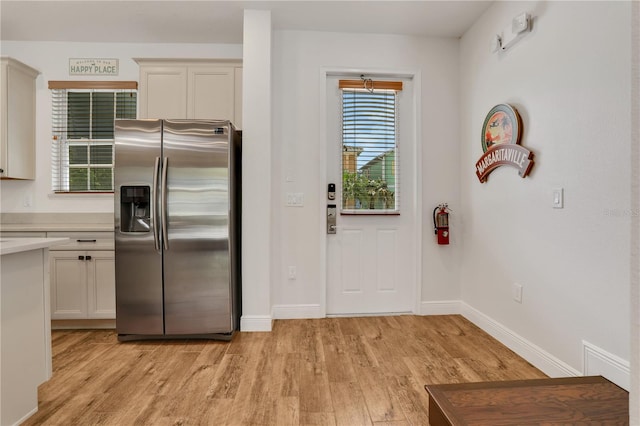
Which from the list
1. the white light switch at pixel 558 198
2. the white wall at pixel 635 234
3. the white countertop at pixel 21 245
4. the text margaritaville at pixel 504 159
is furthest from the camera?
the text margaritaville at pixel 504 159

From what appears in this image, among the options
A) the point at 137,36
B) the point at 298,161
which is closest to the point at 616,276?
the point at 298,161

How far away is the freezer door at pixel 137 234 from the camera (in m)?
2.59

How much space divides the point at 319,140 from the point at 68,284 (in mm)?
2581

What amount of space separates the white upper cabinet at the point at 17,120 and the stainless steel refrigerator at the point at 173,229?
150 centimetres

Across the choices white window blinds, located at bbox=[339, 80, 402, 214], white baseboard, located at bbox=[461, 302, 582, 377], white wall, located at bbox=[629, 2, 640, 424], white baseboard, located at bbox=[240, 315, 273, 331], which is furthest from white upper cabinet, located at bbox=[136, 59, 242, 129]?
white wall, located at bbox=[629, 2, 640, 424]

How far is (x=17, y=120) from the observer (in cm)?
325

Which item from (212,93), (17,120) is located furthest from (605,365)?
(17,120)

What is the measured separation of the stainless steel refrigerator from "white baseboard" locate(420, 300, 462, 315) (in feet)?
6.14

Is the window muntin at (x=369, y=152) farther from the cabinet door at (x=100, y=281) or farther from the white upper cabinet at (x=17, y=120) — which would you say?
the white upper cabinet at (x=17, y=120)

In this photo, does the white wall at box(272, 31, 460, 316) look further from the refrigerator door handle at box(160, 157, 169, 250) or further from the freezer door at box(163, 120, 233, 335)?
the refrigerator door handle at box(160, 157, 169, 250)

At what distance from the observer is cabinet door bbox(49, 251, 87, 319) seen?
9.55 ft

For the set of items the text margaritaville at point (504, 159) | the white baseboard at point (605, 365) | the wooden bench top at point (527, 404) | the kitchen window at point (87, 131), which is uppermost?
the kitchen window at point (87, 131)

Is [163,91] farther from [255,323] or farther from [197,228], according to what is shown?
[255,323]

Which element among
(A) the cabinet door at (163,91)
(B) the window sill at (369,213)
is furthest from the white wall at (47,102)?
(B) the window sill at (369,213)
